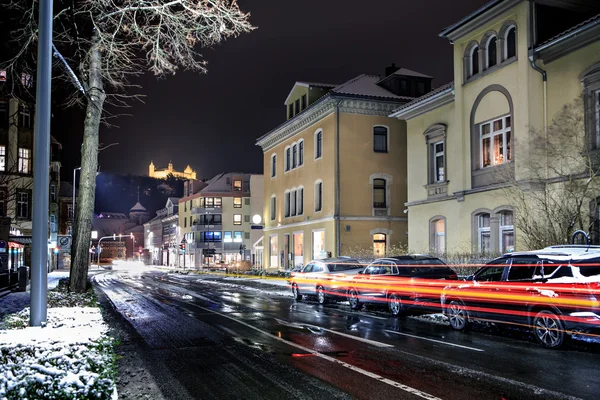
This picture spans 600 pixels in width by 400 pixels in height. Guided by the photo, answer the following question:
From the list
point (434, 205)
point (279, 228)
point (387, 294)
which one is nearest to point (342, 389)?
point (387, 294)

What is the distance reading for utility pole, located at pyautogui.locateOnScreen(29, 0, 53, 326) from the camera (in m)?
8.48

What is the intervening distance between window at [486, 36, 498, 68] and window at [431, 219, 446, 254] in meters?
8.19

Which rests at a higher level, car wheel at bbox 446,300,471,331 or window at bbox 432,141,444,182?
window at bbox 432,141,444,182

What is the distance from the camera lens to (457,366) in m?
9.56

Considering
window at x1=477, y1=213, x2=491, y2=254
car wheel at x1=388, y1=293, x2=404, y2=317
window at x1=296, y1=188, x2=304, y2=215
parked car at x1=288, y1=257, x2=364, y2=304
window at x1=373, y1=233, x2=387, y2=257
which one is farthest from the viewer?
window at x1=296, y1=188, x2=304, y2=215

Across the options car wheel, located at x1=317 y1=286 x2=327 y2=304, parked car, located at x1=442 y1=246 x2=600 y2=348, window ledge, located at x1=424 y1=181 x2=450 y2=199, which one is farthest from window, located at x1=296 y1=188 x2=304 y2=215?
parked car, located at x1=442 y1=246 x2=600 y2=348

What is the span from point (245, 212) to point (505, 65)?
214 feet

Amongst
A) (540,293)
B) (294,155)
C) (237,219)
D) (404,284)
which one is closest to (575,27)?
(404,284)

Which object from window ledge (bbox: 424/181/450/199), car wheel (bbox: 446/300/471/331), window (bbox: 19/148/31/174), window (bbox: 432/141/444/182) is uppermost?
window (bbox: 19/148/31/174)

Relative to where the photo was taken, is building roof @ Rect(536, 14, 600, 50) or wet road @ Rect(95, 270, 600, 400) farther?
building roof @ Rect(536, 14, 600, 50)

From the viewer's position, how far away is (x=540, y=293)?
1183 cm

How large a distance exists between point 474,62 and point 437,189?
21.7 ft

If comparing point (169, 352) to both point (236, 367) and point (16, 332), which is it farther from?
point (16, 332)

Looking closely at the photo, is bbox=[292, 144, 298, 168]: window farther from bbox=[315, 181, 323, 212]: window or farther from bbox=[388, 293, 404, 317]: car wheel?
bbox=[388, 293, 404, 317]: car wheel
